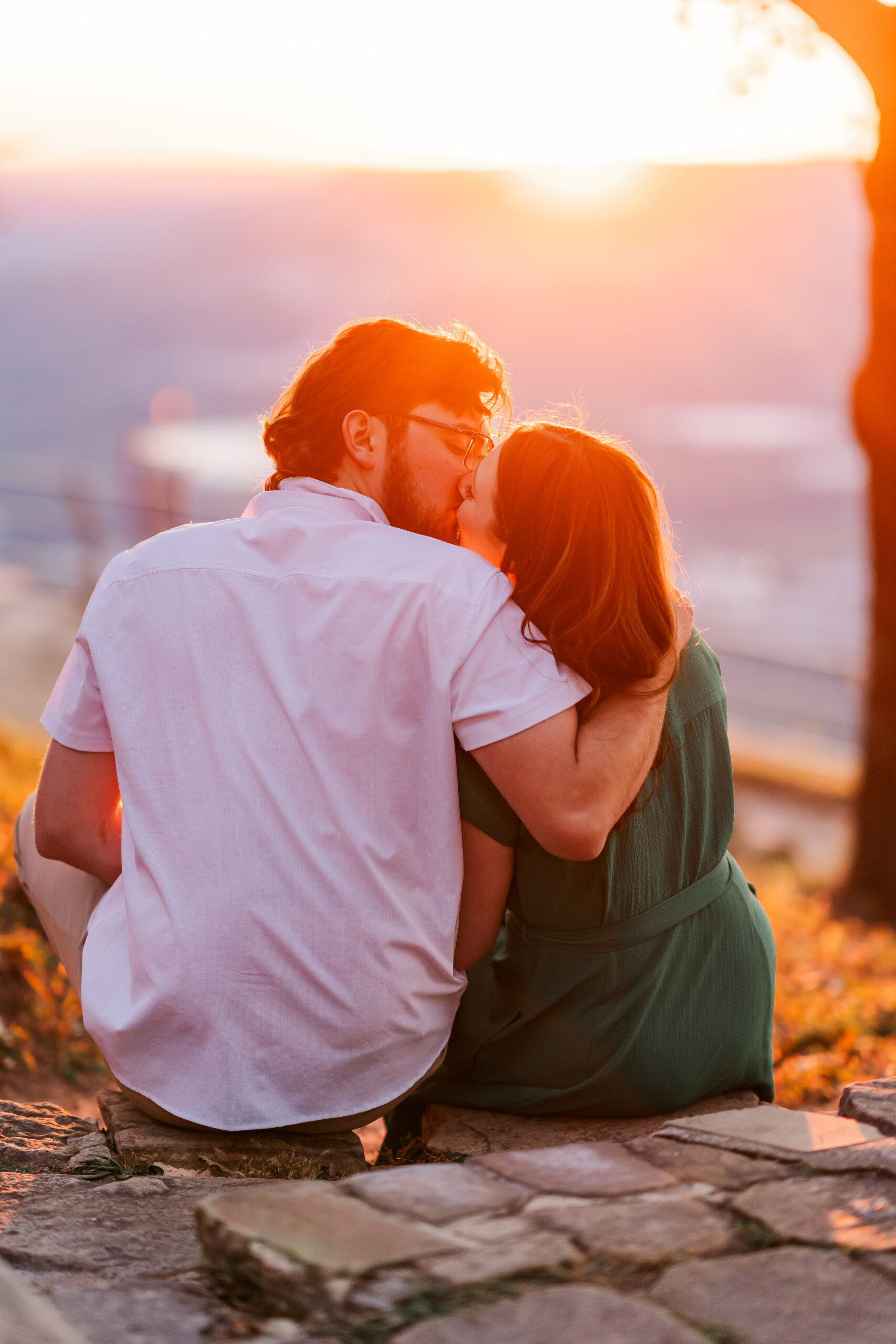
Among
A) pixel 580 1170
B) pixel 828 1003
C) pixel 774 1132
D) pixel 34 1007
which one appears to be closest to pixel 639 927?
pixel 774 1132

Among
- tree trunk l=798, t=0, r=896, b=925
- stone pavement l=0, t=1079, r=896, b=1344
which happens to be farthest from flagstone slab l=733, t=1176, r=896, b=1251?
tree trunk l=798, t=0, r=896, b=925

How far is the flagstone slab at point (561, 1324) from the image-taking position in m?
Answer: 1.28

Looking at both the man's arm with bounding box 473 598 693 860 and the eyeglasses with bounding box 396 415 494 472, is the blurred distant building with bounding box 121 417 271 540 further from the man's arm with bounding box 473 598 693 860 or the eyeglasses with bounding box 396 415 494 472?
the man's arm with bounding box 473 598 693 860

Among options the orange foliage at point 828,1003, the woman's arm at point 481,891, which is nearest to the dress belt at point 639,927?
the woman's arm at point 481,891

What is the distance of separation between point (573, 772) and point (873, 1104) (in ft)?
2.40

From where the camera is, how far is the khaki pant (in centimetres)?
206

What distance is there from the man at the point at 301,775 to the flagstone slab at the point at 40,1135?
0.66 feet

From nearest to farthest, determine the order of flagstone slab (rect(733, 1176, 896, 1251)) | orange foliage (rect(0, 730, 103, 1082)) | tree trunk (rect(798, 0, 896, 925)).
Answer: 1. flagstone slab (rect(733, 1176, 896, 1251))
2. orange foliage (rect(0, 730, 103, 1082))
3. tree trunk (rect(798, 0, 896, 925))

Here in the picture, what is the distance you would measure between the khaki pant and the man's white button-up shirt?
0.09m

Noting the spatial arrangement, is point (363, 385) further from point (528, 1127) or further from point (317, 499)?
point (528, 1127)

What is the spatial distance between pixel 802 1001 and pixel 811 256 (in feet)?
128

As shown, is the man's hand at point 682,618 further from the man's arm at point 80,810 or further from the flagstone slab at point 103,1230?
the flagstone slab at point 103,1230

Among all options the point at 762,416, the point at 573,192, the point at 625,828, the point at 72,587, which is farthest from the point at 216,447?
the point at 625,828

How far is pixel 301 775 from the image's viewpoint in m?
1.87
